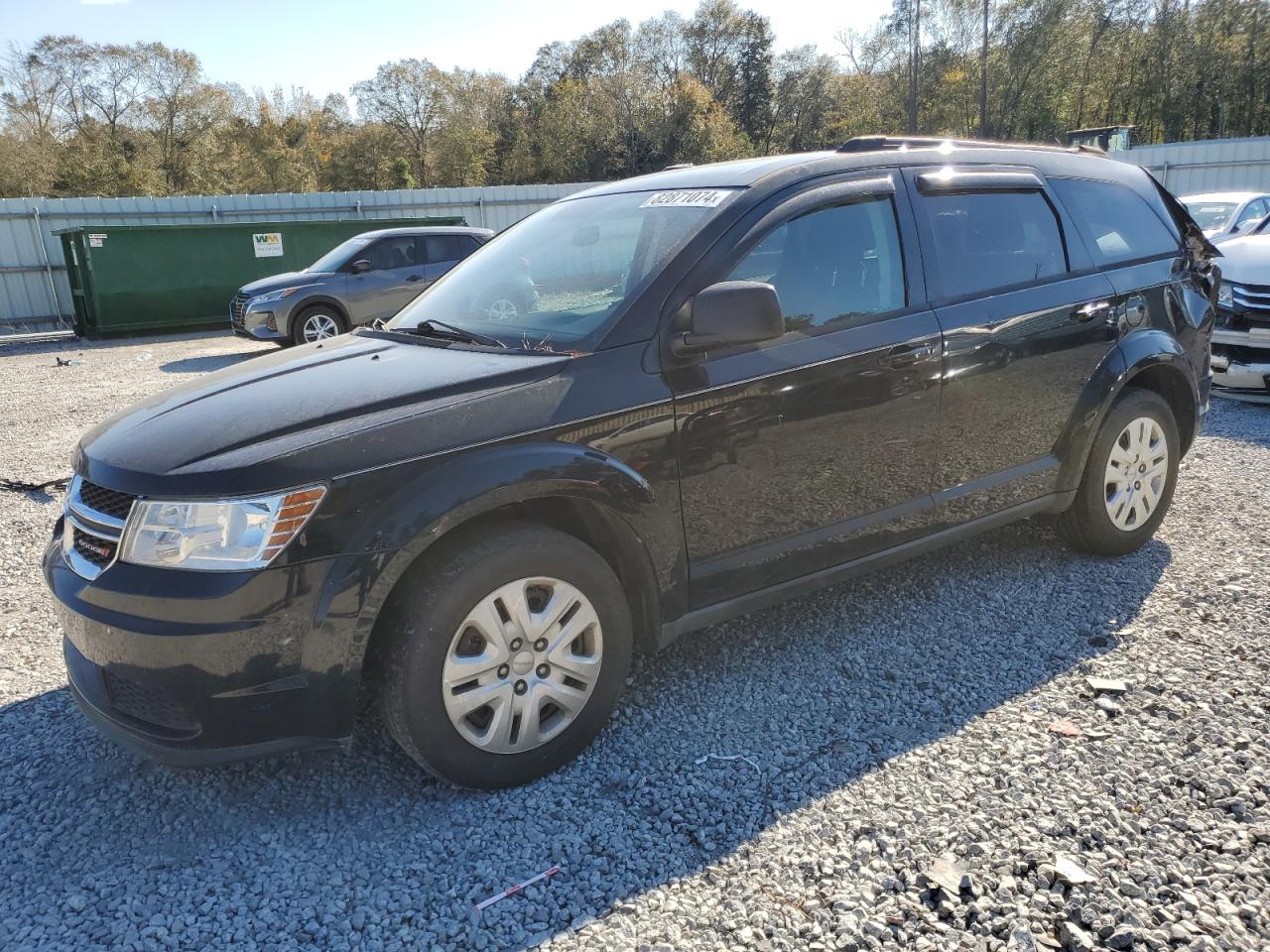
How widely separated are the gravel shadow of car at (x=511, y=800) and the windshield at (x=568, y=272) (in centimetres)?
138

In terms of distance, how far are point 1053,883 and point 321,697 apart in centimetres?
196

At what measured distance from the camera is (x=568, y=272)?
3.30 meters

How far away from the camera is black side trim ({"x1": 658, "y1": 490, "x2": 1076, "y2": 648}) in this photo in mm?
2986

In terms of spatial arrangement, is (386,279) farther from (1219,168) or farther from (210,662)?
(1219,168)

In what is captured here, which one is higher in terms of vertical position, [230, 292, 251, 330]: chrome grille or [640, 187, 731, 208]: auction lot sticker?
[640, 187, 731, 208]: auction lot sticker

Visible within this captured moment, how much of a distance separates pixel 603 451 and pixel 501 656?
681 millimetres

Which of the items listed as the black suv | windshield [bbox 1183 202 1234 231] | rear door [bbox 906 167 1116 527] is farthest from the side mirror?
windshield [bbox 1183 202 1234 231]

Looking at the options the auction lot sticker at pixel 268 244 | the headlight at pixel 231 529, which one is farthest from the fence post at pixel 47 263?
the headlight at pixel 231 529

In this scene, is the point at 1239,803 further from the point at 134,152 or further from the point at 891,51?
the point at 891,51

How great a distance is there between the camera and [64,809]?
106 inches

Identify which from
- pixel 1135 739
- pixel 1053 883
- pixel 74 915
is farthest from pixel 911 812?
pixel 74 915

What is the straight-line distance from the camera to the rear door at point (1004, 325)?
351cm

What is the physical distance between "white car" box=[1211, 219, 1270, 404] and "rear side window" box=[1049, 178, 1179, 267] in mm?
3558

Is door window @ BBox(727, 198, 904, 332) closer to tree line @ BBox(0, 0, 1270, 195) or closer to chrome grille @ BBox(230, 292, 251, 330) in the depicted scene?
chrome grille @ BBox(230, 292, 251, 330)
